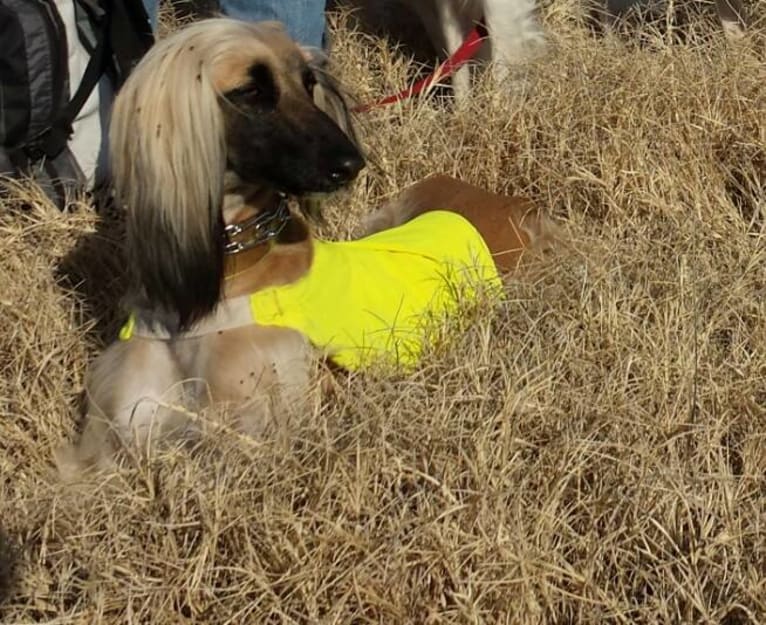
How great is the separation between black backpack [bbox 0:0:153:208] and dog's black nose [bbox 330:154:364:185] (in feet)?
4.02

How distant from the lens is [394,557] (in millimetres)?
2203

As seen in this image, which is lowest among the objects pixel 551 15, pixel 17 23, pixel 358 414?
pixel 551 15

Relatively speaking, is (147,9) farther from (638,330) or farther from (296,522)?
(296,522)

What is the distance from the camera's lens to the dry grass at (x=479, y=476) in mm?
2186

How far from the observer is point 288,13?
4121 mm

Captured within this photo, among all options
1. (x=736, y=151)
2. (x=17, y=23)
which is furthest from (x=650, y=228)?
(x=17, y=23)

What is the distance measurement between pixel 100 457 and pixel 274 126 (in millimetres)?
796

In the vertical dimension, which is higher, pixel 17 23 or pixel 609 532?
pixel 17 23

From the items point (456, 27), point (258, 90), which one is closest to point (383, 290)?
point (258, 90)

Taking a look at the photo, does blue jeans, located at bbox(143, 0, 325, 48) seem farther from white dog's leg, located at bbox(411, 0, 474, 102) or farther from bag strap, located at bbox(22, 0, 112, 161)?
white dog's leg, located at bbox(411, 0, 474, 102)

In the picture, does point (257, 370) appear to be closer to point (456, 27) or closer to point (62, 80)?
point (62, 80)

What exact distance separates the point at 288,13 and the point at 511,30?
0.80 metres

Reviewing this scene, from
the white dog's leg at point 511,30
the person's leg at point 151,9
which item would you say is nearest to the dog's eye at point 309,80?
the person's leg at point 151,9

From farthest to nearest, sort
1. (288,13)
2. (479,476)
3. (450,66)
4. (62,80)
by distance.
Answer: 1. (450,66)
2. (288,13)
3. (62,80)
4. (479,476)
